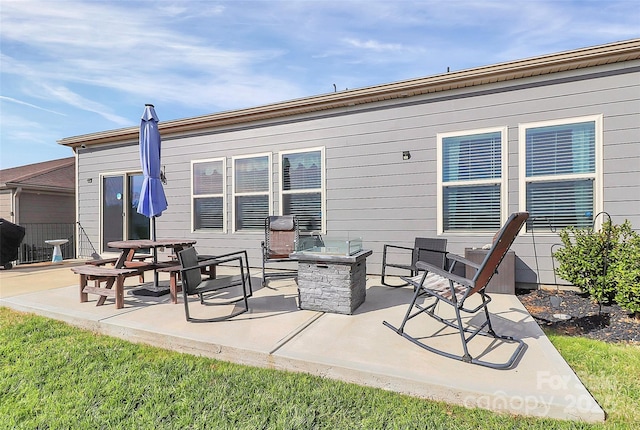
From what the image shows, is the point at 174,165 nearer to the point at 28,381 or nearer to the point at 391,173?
the point at 391,173

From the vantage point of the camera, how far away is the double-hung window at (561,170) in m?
4.01

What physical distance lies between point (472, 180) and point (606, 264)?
180 cm

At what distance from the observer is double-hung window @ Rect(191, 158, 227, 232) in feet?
20.7

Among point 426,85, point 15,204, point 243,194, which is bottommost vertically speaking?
point 15,204

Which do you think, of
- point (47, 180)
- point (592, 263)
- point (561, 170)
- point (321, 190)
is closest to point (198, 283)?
point (321, 190)

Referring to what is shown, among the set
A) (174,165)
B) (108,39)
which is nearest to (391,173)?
(174,165)

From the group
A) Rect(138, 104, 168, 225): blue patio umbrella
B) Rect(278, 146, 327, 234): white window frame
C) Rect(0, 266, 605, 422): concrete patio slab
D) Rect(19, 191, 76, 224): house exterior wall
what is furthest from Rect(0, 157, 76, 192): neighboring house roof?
Rect(278, 146, 327, 234): white window frame

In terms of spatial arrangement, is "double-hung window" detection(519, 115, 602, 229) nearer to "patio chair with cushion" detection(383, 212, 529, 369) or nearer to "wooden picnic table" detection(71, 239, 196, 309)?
"patio chair with cushion" detection(383, 212, 529, 369)

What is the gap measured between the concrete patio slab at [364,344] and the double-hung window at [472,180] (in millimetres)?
1209

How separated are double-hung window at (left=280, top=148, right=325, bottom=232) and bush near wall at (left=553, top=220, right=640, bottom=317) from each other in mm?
3470

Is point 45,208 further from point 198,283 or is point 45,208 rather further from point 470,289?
point 470,289

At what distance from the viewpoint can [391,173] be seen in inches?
198

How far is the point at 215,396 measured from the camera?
1.85 meters

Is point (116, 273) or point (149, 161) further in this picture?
point (149, 161)
